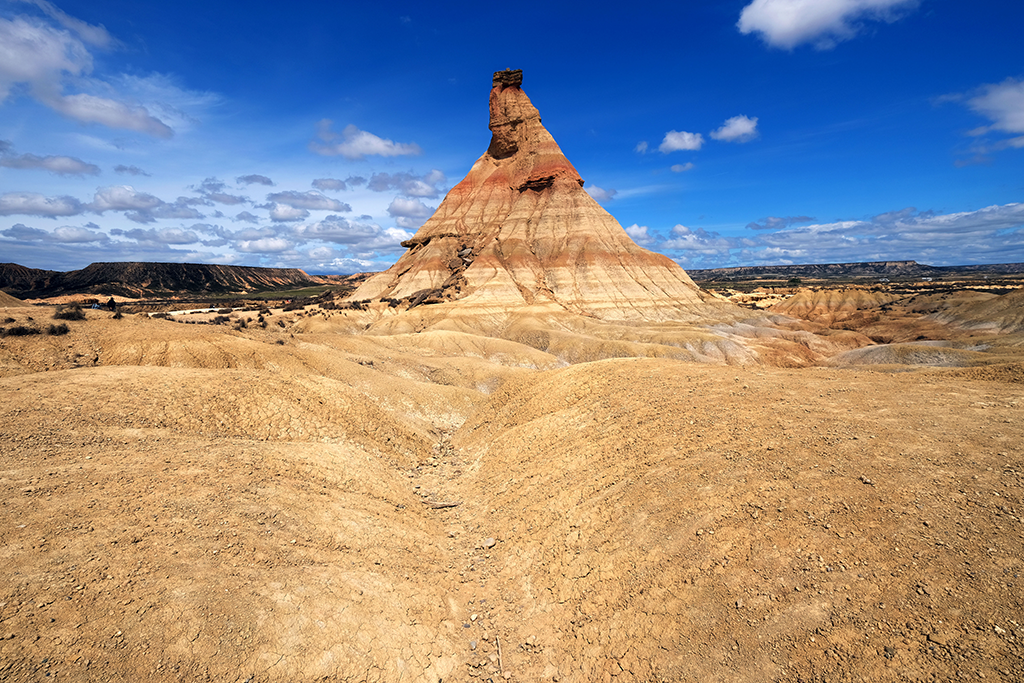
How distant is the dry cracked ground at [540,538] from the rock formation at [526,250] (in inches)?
1763

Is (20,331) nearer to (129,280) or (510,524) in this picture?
(510,524)

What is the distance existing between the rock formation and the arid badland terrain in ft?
138

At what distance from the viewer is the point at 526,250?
69500 millimetres

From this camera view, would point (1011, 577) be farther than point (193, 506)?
No

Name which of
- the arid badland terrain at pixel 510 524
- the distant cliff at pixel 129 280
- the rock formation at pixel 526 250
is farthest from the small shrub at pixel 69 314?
the distant cliff at pixel 129 280

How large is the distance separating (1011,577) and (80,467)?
16560 millimetres

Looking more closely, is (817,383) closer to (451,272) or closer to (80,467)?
(80,467)

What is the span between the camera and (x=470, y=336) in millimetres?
42875

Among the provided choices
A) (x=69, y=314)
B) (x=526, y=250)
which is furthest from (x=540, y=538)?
(x=526, y=250)

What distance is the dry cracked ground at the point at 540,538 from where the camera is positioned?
6102mm

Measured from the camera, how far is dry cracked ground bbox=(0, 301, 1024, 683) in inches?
240

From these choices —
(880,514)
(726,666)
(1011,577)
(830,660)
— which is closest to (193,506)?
(726,666)

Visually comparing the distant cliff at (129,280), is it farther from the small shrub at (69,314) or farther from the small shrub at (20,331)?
the small shrub at (20,331)

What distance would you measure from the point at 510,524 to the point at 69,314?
2316 cm
